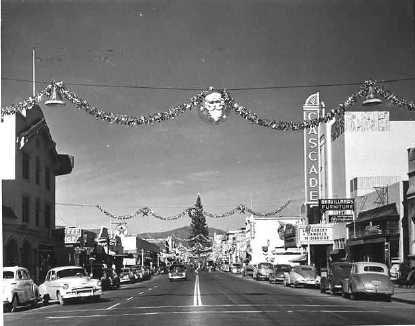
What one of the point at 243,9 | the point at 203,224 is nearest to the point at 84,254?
the point at 243,9

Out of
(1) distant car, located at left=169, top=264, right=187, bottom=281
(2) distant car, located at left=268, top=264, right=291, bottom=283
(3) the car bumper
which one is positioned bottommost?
(1) distant car, located at left=169, top=264, right=187, bottom=281

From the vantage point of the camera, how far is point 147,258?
366 feet

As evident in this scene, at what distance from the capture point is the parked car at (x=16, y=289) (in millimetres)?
23375

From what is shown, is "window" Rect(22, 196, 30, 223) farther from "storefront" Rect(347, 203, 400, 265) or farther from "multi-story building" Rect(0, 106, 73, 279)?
"storefront" Rect(347, 203, 400, 265)

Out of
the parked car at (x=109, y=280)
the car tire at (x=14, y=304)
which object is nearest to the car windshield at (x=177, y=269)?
the parked car at (x=109, y=280)

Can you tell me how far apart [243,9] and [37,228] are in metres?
26.1

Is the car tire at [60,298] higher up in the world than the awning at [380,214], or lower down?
lower down

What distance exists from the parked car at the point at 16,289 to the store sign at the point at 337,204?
25.5m

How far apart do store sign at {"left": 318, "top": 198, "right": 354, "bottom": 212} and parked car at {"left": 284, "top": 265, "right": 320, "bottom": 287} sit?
7.18 metres

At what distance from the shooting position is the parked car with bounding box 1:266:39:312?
23375 mm

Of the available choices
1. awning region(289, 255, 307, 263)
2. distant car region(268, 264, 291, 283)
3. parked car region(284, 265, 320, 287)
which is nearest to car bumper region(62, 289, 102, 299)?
parked car region(284, 265, 320, 287)

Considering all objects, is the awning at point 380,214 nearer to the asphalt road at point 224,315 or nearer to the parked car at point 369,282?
the parked car at point 369,282

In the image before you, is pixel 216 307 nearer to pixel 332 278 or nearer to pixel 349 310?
pixel 349 310

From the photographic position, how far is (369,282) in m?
25.8
